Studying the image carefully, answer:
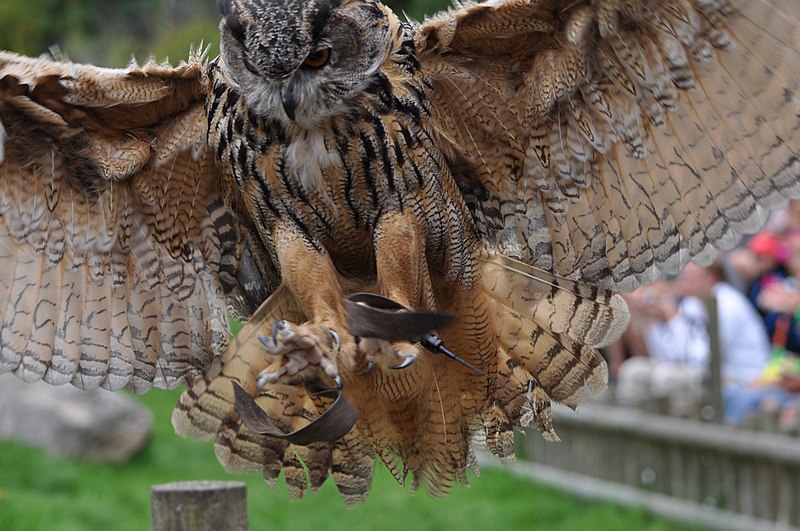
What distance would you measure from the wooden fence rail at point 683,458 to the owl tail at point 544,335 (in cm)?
305

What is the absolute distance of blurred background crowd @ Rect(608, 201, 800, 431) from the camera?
21.2 ft

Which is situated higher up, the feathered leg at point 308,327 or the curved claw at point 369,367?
the feathered leg at point 308,327

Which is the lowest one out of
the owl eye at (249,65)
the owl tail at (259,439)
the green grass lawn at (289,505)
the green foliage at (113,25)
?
the green grass lawn at (289,505)

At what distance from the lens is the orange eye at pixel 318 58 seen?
312 cm

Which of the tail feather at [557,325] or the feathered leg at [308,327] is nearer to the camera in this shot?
the feathered leg at [308,327]

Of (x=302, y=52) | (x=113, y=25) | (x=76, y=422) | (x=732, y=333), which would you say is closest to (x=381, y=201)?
(x=302, y=52)

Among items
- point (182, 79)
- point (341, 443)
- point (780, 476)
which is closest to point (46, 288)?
point (182, 79)

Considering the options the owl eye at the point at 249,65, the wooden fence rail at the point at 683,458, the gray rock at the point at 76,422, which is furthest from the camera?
the gray rock at the point at 76,422

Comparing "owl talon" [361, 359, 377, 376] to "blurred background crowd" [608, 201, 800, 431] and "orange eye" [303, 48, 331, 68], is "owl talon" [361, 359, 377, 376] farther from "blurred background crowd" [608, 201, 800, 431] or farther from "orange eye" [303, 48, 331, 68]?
"blurred background crowd" [608, 201, 800, 431]

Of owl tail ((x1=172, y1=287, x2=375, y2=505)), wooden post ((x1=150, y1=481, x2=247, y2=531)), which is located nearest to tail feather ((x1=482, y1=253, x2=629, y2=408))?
owl tail ((x1=172, y1=287, x2=375, y2=505))

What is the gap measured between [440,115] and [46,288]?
4.95 feet

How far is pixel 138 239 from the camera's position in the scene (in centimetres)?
387

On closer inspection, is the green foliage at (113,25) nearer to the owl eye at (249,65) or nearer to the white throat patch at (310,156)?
the white throat patch at (310,156)

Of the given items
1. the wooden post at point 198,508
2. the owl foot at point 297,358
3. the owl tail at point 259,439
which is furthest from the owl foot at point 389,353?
the wooden post at point 198,508
